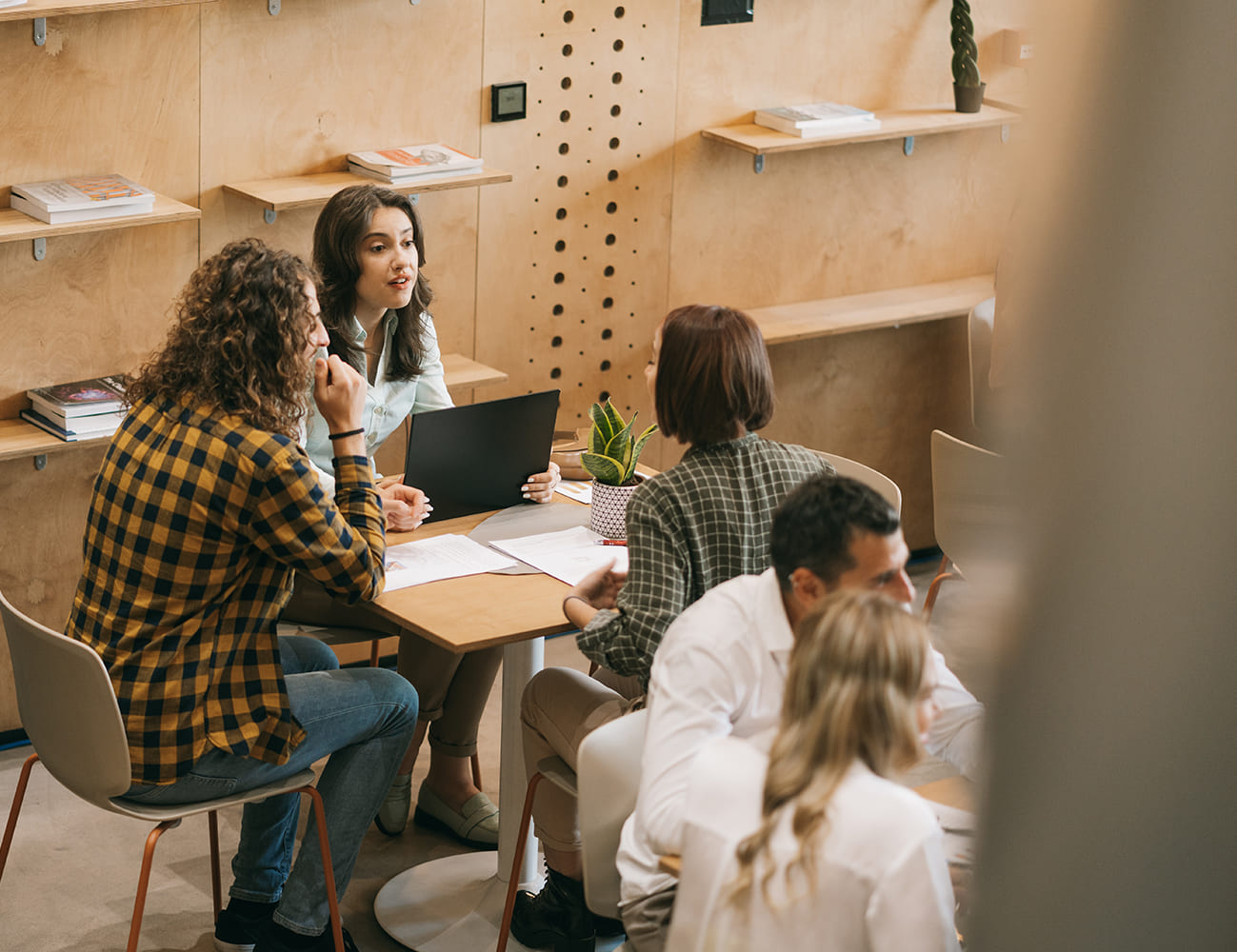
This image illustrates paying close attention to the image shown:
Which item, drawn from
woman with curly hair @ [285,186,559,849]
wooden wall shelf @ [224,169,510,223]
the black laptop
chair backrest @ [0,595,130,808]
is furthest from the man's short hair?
wooden wall shelf @ [224,169,510,223]

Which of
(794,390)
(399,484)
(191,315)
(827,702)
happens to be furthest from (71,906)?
(794,390)

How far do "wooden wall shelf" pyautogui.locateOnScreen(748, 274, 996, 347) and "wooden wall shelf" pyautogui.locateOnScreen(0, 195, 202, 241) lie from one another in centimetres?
167

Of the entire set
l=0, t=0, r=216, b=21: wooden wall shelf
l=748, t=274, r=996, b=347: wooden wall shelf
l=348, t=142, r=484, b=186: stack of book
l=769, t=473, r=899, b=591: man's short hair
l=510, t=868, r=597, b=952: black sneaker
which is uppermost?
l=0, t=0, r=216, b=21: wooden wall shelf

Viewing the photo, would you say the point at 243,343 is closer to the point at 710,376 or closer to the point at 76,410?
the point at 710,376

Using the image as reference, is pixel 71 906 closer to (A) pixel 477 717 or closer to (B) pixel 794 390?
(A) pixel 477 717

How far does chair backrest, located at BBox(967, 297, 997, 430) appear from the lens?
16 cm

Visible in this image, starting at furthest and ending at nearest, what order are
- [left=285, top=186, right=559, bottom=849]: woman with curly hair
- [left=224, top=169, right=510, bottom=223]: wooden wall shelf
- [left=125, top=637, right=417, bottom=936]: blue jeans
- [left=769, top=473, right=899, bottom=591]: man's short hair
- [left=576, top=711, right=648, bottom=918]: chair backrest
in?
[left=224, top=169, right=510, bottom=223]: wooden wall shelf → [left=285, top=186, right=559, bottom=849]: woman with curly hair → [left=125, top=637, right=417, bottom=936]: blue jeans → [left=576, top=711, right=648, bottom=918]: chair backrest → [left=769, top=473, right=899, bottom=591]: man's short hair

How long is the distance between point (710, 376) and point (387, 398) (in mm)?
1139

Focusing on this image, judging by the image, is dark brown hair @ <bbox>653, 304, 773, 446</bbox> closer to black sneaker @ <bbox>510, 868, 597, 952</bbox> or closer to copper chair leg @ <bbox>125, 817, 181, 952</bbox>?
black sneaker @ <bbox>510, 868, 597, 952</bbox>

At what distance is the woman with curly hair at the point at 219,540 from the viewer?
2219mm

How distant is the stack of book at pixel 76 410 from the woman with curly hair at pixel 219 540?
33.4 inches

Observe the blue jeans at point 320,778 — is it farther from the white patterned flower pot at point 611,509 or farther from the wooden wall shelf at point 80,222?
the wooden wall shelf at point 80,222

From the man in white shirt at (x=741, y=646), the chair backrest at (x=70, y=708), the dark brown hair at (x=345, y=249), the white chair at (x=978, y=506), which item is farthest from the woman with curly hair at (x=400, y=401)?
the white chair at (x=978, y=506)

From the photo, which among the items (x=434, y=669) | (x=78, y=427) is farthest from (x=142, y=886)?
(x=78, y=427)
